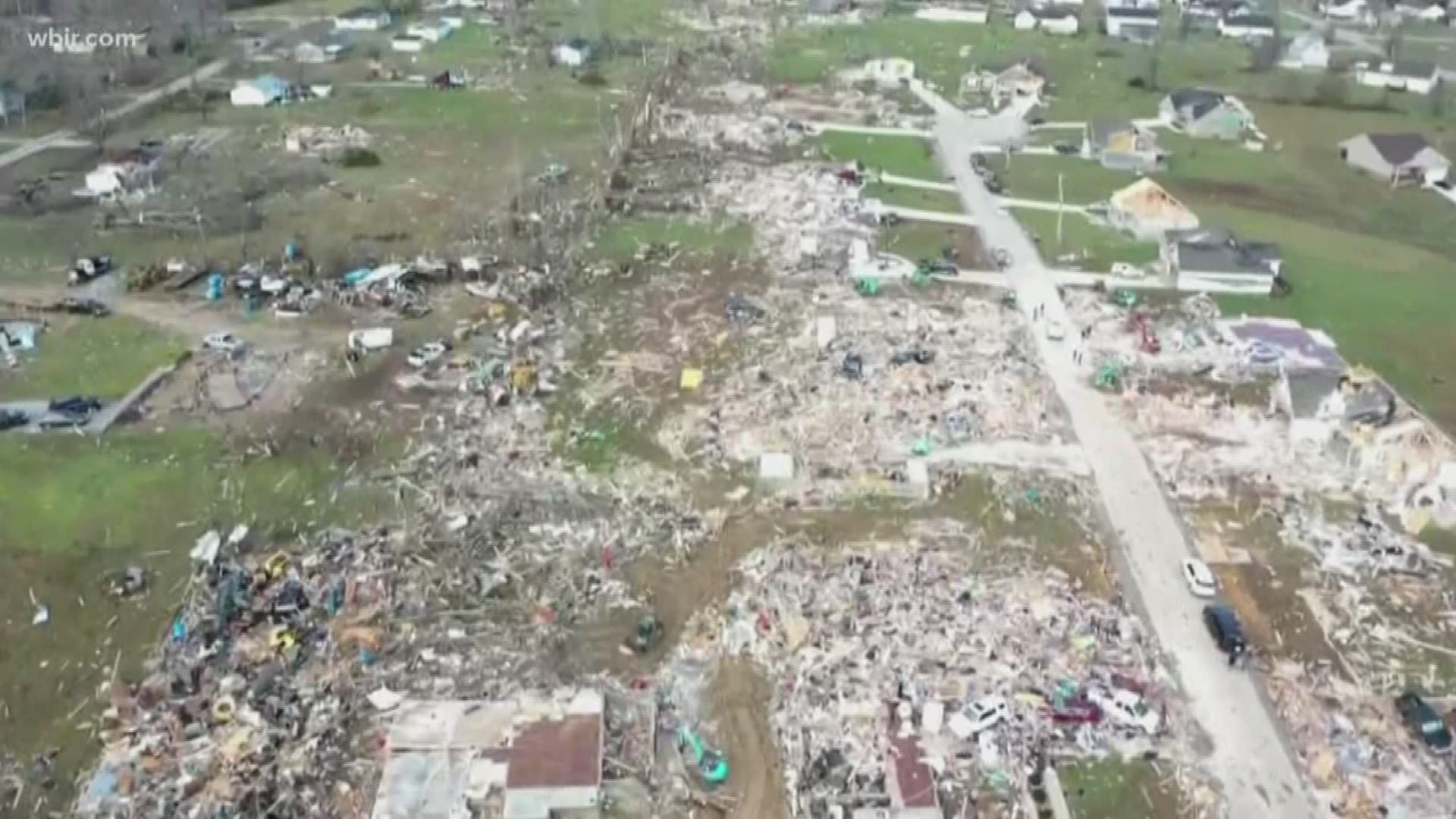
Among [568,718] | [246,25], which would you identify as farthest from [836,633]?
[246,25]

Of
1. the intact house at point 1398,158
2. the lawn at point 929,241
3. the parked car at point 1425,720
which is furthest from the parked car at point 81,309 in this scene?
the intact house at point 1398,158

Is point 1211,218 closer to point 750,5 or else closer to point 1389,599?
point 1389,599

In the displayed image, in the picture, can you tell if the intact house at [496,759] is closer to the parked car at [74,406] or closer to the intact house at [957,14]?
the parked car at [74,406]

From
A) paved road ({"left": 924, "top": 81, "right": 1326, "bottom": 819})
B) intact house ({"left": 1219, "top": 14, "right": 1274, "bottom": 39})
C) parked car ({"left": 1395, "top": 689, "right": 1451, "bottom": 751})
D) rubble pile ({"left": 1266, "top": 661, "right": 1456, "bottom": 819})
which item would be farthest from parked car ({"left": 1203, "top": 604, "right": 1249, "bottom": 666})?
intact house ({"left": 1219, "top": 14, "right": 1274, "bottom": 39})

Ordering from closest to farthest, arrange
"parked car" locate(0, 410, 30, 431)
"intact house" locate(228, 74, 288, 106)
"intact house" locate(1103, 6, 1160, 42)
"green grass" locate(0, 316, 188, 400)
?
1. "parked car" locate(0, 410, 30, 431)
2. "green grass" locate(0, 316, 188, 400)
3. "intact house" locate(228, 74, 288, 106)
4. "intact house" locate(1103, 6, 1160, 42)

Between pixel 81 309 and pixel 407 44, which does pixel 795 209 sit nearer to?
pixel 81 309

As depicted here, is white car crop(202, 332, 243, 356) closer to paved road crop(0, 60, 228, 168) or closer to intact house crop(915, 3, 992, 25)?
paved road crop(0, 60, 228, 168)
